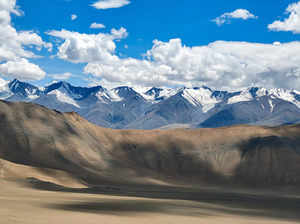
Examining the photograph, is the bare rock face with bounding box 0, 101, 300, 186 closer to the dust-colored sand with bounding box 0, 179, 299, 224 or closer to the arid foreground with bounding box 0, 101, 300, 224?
the arid foreground with bounding box 0, 101, 300, 224

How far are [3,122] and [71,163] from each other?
29910mm

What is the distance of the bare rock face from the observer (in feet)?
396

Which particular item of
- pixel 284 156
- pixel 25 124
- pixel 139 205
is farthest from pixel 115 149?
pixel 139 205

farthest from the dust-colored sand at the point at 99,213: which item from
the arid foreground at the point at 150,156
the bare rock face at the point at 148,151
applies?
the bare rock face at the point at 148,151

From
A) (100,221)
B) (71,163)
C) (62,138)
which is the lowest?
(100,221)

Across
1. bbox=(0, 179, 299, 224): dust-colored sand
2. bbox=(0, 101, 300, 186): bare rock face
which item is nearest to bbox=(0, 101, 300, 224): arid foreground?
bbox=(0, 101, 300, 186): bare rock face

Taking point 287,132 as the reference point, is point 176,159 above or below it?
below

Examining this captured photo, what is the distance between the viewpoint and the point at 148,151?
471 feet

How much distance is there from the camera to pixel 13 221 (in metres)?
29.5

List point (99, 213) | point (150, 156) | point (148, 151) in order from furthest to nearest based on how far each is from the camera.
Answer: point (148, 151)
point (150, 156)
point (99, 213)

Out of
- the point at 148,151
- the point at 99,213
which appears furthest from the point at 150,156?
the point at 99,213

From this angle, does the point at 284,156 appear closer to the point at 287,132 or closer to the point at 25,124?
the point at 287,132

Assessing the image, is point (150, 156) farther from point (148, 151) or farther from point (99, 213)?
point (99, 213)

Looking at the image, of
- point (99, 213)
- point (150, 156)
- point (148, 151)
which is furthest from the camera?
point (148, 151)
